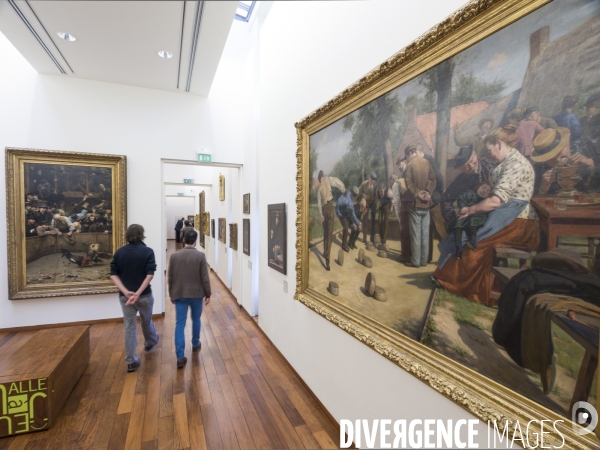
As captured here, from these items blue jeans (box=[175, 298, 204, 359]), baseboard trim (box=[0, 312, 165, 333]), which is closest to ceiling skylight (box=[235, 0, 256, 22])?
blue jeans (box=[175, 298, 204, 359])

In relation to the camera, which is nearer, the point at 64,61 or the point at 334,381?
the point at 334,381

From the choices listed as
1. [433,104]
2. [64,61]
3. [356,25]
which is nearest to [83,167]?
[64,61]

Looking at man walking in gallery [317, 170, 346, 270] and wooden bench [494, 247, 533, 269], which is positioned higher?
man walking in gallery [317, 170, 346, 270]

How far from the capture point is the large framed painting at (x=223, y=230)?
8.83m

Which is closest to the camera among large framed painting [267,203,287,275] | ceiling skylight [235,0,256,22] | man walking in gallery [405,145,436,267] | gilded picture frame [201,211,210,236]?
ceiling skylight [235,0,256,22]

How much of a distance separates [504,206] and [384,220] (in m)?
0.90

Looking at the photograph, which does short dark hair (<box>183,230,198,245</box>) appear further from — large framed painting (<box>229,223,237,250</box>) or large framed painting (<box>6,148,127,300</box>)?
large framed painting (<box>229,223,237,250</box>)

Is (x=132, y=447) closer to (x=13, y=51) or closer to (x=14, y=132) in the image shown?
(x=14, y=132)

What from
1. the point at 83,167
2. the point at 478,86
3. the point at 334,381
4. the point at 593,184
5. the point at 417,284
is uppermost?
the point at 83,167

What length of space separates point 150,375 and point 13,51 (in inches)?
264

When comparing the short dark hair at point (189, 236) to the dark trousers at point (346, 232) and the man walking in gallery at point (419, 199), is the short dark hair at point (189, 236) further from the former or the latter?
the man walking in gallery at point (419, 199)

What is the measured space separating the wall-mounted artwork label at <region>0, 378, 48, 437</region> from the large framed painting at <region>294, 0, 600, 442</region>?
3561 millimetres

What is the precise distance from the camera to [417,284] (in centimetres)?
196

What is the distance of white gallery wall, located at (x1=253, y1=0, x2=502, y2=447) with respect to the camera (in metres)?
2.05
